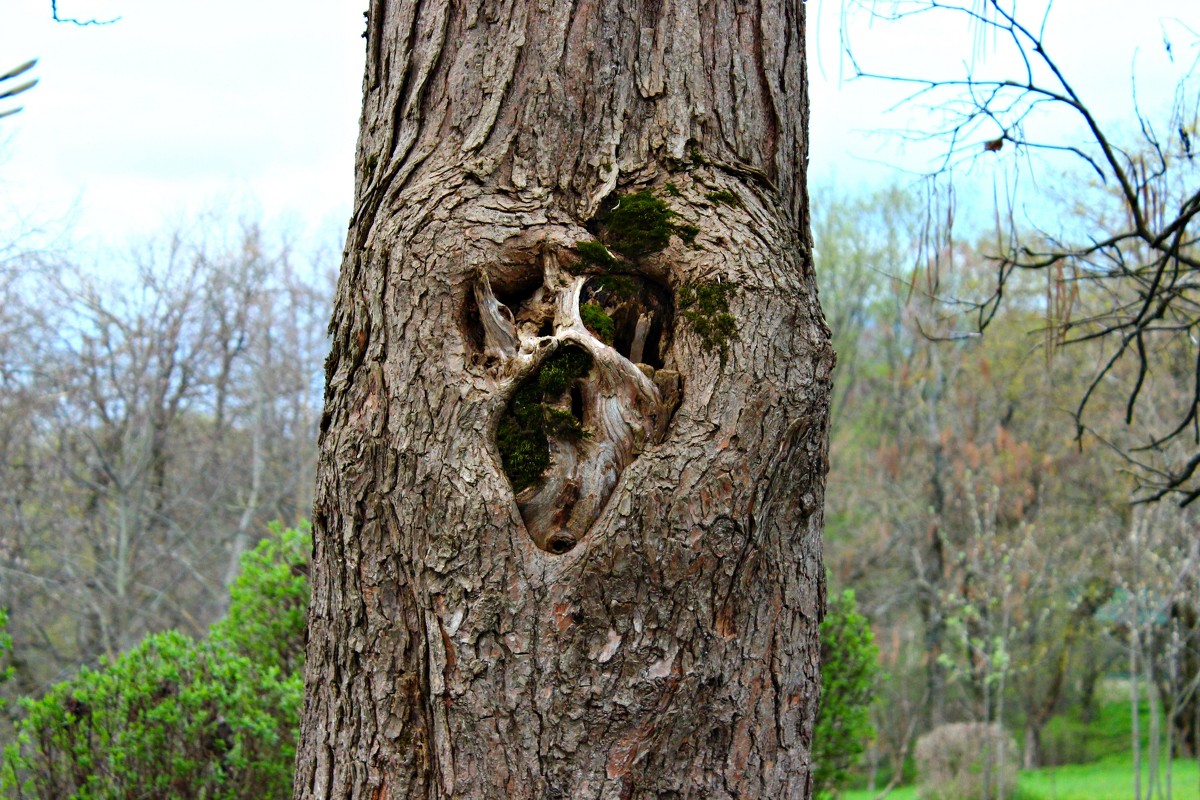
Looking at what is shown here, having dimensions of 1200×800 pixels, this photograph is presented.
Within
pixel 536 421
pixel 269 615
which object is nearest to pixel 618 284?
pixel 536 421

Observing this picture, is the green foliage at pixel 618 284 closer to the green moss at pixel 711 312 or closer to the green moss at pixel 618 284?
the green moss at pixel 618 284

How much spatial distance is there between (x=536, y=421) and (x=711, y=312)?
0.40m

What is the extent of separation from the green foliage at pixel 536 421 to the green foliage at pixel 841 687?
173 inches

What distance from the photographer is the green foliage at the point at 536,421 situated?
187 cm

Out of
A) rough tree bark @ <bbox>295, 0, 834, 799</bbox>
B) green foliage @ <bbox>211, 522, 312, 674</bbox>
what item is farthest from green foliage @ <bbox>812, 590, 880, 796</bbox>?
rough tree bark @ <bbox>295, 0, 834, 799</bbox>

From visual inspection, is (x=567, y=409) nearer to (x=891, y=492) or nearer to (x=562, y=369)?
(x=562, y=369)

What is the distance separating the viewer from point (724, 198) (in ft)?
6.63

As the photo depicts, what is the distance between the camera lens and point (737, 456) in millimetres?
1795

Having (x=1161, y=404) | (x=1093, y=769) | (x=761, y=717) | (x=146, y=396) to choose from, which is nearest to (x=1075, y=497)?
(x=1161, y=404)

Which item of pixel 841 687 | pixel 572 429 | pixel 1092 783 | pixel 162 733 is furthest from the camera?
pixel 1092 783

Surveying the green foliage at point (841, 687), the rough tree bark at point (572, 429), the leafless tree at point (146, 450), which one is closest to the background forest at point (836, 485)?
the leafless tree at point (146, 450)

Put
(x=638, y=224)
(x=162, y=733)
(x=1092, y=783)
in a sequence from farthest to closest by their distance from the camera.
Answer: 1. (x=1092, y=783)
2. (x=162, y=733)
3. (x=638, y=224)

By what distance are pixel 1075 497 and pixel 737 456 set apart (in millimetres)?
16611

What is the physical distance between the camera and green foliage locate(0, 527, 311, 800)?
4430mm
